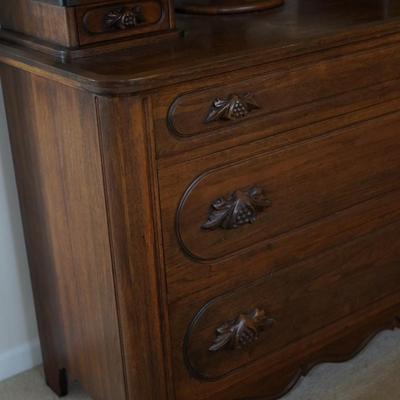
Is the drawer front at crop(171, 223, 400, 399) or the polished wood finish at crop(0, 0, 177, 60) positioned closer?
the polished wood finish at crop(0, 0, 177, 60)

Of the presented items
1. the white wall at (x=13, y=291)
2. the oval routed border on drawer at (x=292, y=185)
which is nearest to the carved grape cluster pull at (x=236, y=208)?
the oval routed border on drawer at (x=292, y=185)

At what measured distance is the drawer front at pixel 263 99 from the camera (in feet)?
4.23

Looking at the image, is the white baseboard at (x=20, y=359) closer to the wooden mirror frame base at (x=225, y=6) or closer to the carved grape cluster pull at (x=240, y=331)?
the carved grape cluster pull at (x=240, y=331)

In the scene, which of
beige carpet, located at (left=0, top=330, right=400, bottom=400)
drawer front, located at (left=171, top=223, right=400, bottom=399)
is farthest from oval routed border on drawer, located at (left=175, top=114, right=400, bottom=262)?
beige carpet, located at (left=0, top=330, right=400, bottom=400)

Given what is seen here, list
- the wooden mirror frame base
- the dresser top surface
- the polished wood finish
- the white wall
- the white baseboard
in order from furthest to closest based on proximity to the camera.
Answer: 1. the white baseboard
2. the white wall
3. the wooden mirror frame base
4. the polished wood finish
5. the dresser top surface

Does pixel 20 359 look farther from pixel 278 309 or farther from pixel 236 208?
pixel 236 208

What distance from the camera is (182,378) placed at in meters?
1.51

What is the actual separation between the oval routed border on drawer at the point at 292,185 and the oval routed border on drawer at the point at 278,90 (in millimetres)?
92

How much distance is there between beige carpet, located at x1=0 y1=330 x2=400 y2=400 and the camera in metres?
1.85

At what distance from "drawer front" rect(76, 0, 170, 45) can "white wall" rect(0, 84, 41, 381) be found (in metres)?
0.48

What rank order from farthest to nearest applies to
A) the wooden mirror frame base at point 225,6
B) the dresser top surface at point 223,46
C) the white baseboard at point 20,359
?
1. the white baseboard at point 20,359
2. the wooden mirror frame base at point 225,6
3. the dresser top surface at point 223,46

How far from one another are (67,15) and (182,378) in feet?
2.43

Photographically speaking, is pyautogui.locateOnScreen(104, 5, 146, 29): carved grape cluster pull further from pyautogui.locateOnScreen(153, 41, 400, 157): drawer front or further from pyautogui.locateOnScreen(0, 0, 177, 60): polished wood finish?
pyautogui.locateOnScreen(153, 41, 400, 157): drawer front

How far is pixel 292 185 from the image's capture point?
151 cm
